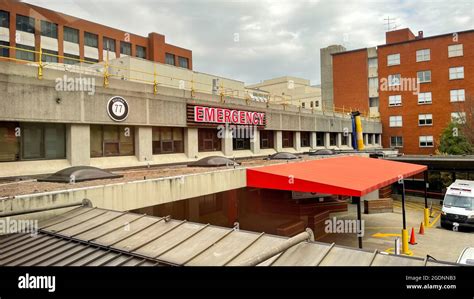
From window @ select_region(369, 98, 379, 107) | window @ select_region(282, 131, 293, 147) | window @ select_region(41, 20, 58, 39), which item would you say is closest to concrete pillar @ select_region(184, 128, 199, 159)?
window @ select_region(282, 131, 293, 147)

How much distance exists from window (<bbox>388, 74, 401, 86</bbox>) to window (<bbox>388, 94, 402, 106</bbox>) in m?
2.09

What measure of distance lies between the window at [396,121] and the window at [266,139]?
33606 mm

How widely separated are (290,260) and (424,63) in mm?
55690

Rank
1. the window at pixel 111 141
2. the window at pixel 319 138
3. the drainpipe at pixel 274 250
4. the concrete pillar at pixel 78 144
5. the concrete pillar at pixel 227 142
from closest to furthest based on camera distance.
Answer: the drainpipe at pixel 274 250 < the concrete pillar at pixel 78 144 < the window at pixel 111 141 < the concrete pillar at pixel 227 142 < the window at pixel 319 138

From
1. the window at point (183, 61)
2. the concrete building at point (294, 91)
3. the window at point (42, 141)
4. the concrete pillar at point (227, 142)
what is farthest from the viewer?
the concrete building at point (294, 91)

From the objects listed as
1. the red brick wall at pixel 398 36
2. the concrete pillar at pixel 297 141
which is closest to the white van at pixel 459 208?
the concrete pillar at pixel 297 141

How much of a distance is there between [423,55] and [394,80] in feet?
17.9

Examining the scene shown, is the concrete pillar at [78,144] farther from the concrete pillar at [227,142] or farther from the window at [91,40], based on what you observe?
the window at [91,40]

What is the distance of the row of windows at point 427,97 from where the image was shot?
1898 inches
